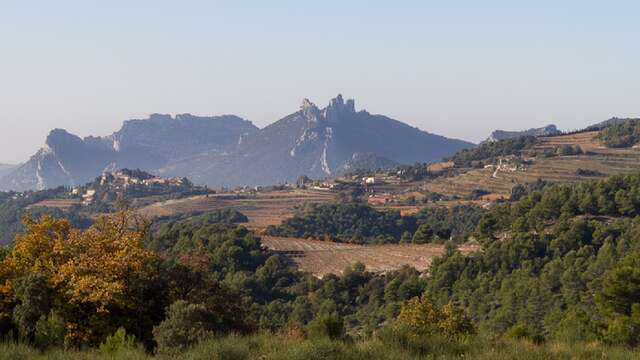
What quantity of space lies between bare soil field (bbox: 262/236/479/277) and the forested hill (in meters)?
5.82

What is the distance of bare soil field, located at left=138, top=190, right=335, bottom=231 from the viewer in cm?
14730

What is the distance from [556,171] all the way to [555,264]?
80.3 metres

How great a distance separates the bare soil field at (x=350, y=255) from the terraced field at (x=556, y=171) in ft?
179

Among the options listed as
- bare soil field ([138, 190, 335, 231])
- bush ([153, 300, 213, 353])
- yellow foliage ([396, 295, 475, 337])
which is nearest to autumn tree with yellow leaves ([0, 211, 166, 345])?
bush ([153, 300, 213, 353])

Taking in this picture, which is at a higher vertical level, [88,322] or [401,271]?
[88,322]

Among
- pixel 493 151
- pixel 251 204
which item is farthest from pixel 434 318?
pixel 493 151

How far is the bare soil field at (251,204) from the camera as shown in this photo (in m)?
147

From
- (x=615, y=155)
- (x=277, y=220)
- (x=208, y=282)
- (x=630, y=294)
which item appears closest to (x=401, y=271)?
(x=630, y=294)

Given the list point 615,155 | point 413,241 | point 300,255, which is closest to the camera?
point 300,255

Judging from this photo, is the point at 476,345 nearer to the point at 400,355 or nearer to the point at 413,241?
the point at 400,355

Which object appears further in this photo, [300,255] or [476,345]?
[300,255]

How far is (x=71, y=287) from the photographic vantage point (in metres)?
19.2

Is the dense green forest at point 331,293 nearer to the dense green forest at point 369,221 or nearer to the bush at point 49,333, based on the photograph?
the bush at point 49,333

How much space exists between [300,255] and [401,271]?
1480 centimetres
